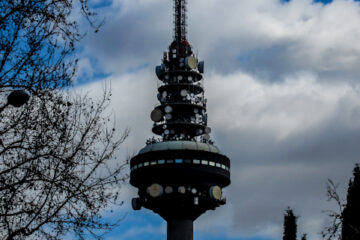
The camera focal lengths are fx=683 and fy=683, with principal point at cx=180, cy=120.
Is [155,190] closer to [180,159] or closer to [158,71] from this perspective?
[180,159]

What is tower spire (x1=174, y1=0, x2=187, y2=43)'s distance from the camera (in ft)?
435

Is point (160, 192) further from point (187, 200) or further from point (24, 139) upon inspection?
point (24, 139)

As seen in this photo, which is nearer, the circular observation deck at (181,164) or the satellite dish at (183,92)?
the circular observation deck at (181,164)

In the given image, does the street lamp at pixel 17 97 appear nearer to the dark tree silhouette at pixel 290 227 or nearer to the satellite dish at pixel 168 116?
the dark tree silhouette at pixel 290 227

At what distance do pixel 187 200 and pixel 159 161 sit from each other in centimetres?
836

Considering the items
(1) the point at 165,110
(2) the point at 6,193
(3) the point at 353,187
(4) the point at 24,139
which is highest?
(1) the point at 165,110

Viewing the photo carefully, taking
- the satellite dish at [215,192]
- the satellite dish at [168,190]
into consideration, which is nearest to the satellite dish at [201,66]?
the satellite dish at [215,192]

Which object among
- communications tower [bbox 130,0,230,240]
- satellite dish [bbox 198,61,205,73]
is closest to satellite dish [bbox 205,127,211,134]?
communications tower [bbox 130,0,230,240]

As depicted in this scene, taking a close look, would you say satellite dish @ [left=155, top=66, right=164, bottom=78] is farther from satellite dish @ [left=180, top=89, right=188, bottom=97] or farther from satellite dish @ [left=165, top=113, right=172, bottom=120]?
satellite dish @ [left=165, top=113, right=172, bottom=120]

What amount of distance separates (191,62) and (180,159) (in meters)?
19.7

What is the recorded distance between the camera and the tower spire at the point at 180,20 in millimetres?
132500

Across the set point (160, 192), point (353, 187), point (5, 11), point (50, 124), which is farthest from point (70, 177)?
point (160, 192)

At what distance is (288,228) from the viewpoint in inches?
2739

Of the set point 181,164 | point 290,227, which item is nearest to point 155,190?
point 181,164
